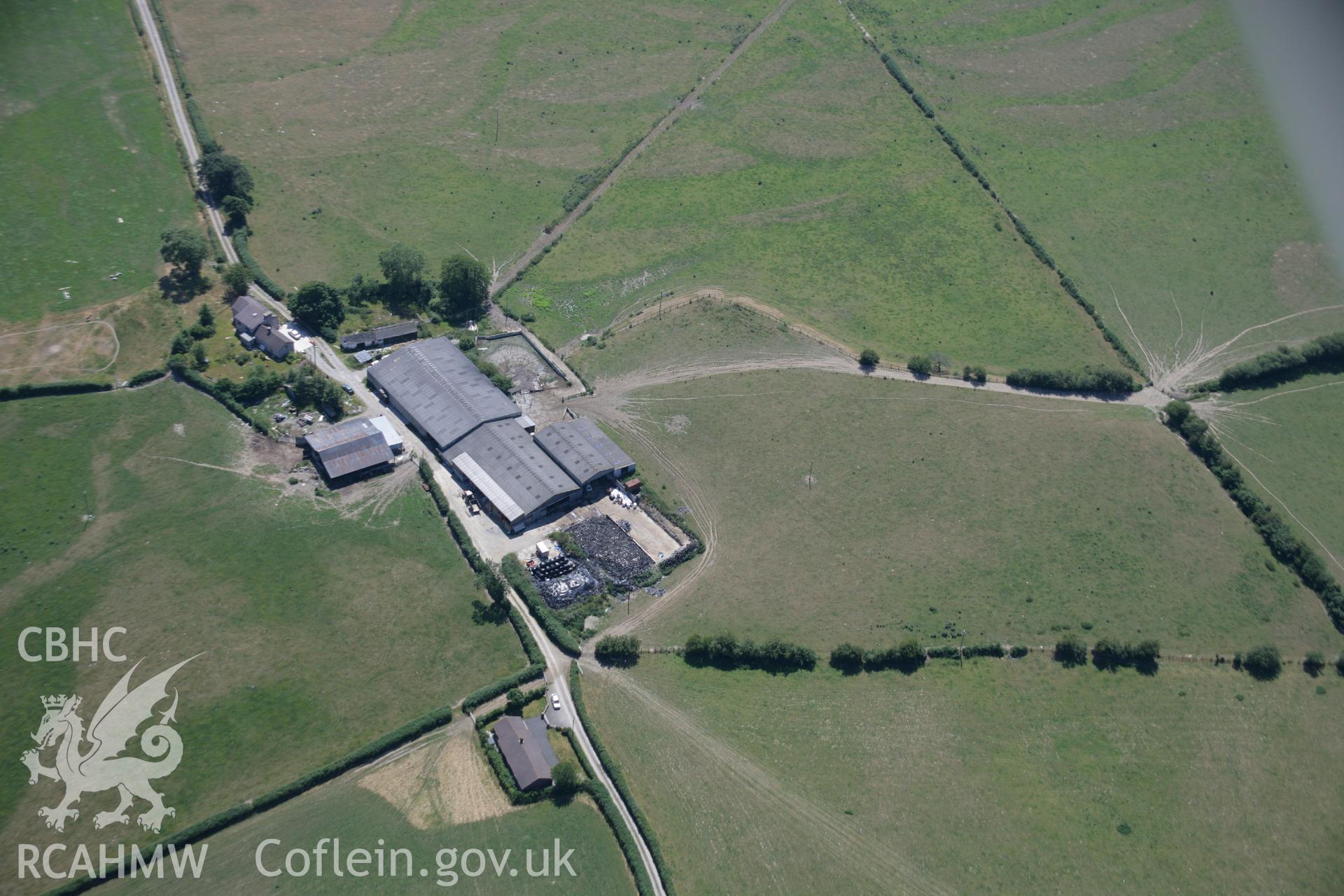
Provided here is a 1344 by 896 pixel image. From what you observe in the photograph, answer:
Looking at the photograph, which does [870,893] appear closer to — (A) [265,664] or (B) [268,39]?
(A) [265,664]

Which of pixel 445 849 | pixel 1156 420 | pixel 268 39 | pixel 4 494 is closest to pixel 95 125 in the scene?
pixel 268 39

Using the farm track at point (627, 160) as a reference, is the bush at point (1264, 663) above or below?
below

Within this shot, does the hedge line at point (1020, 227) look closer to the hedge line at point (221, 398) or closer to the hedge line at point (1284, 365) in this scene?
the hedge line at point (1284, 365)

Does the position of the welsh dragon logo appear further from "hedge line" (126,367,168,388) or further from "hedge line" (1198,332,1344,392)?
"hedge line" (1198,332,1344,392)

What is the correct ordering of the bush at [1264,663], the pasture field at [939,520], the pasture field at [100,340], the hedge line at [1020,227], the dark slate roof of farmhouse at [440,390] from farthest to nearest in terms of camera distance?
the hedge line at [1020,227] → the pasture field at [100,340] → the dark slate roof of farmhouse at [440,390] → the pasture field at [939,520] → the bush at [1264,663]

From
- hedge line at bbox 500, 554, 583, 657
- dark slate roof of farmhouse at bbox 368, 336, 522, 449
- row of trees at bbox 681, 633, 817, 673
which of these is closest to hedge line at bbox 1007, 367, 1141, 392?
row of trees at bbox 681, 633, 817, 673

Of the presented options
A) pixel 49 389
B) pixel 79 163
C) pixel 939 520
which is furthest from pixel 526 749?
pixel 79 163

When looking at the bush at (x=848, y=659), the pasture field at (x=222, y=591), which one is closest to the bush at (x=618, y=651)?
the pasture field at (x=222, y=591)

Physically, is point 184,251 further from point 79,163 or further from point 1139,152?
point 1139,152
